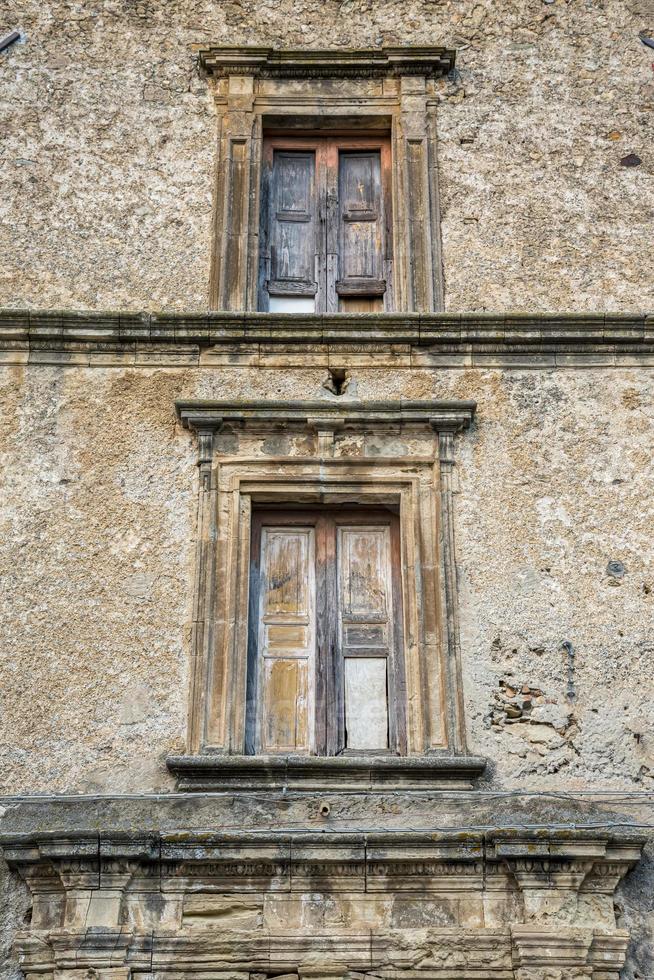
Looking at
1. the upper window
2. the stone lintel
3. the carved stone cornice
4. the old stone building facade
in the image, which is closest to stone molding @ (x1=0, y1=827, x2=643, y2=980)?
the old stone building facade

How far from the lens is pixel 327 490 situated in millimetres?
7852

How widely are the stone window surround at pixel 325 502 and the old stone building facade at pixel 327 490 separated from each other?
0.8 inches

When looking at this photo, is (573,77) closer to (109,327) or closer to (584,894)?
(109,327)

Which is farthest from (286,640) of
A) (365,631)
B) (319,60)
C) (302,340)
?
(319,60)

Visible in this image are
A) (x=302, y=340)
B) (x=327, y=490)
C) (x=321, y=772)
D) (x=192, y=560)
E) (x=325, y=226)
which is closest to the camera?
(x=321, y=772)

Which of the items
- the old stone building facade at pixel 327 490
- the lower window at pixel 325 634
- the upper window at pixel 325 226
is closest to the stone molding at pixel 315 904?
the old stone building facade at pixel 327 490

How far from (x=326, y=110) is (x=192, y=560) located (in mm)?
3330

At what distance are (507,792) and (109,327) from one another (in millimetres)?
3538

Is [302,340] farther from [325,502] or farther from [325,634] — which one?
[325,634]

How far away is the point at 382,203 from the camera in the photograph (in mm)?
→ 9062

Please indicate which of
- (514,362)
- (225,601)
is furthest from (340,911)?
(514,362)

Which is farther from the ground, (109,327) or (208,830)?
(109,327)

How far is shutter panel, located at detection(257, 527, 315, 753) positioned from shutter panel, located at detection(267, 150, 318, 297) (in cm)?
174

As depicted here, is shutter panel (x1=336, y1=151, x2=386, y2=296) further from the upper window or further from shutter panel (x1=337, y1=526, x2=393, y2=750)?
shutter panel (x1=337, y1=526, x2=393, y2=750)
